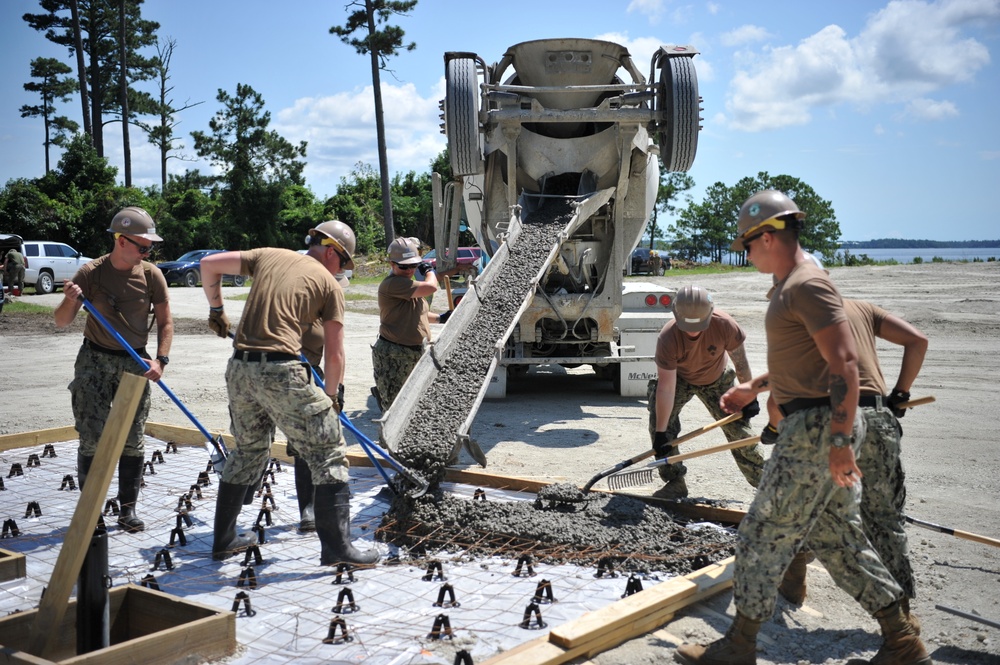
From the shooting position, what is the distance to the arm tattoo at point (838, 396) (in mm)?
2971

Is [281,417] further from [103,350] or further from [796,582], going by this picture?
[796,582]

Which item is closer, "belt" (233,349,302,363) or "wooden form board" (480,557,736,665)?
"wooden form board" (480,557,736,665)

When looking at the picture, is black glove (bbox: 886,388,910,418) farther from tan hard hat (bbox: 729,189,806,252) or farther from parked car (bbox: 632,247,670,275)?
parked car (bbox: 632,247,670,275)

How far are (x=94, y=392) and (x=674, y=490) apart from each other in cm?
357

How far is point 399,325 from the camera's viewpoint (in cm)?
643

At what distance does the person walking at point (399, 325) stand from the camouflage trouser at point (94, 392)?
6.32 ft

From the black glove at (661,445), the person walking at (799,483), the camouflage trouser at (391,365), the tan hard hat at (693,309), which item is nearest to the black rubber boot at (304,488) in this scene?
the camouflage trouser at (391,365)

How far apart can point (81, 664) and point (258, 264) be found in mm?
2144

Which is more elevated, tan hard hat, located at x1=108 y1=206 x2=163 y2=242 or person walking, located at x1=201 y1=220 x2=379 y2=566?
tan hard hat, located at x1=108 y1=206 x2=163 y2=242

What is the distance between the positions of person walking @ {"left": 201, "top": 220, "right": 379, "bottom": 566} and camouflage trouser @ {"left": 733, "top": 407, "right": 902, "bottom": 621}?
1970 millimetres

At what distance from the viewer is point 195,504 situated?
5434 mm

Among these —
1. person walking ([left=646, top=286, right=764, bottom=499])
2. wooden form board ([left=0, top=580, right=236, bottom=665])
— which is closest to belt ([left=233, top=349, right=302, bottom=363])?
wooden form board ([left=0, top=580, right=236, bottom=665])

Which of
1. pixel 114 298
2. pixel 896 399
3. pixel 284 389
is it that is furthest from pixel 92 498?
pixel 896 399

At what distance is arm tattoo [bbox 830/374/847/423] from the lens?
297 cm
